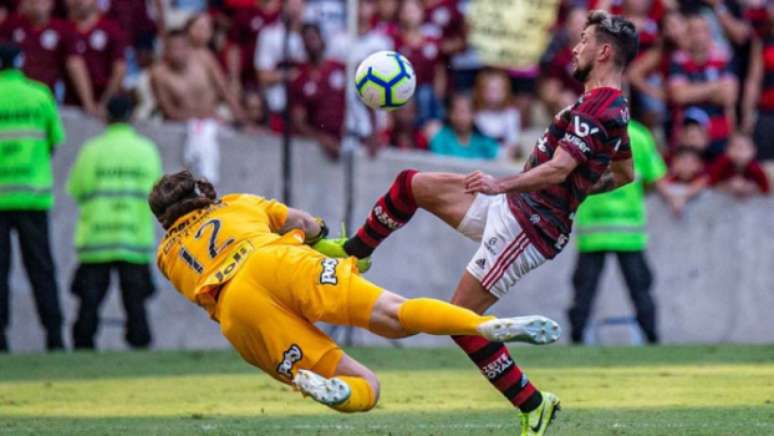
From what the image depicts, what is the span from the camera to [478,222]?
955 cm

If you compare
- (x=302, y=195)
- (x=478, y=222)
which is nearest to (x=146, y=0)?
(x=302, y=195)

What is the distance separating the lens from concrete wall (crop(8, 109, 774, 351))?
678 inches

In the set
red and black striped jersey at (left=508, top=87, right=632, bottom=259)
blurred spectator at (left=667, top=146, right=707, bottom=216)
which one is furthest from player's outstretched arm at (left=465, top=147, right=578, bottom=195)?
blurred spectator at (left=667, top=146, right=707, bottom=216)

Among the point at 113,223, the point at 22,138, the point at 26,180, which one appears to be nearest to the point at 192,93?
the point at 113,223

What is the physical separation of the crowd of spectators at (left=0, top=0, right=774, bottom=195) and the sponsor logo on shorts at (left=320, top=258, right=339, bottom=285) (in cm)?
827

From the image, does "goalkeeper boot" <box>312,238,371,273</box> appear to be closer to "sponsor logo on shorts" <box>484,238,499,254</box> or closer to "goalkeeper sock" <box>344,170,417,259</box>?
"goalkeeper sock" <box>344,170,417,259</box>

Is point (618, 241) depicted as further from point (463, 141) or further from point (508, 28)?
point (508, 28)

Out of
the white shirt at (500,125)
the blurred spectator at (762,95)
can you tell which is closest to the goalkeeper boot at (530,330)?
the white shirt at (500,125)

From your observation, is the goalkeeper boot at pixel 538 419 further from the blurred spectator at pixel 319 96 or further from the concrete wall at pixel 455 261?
the blurred spectator at pixel 319 96

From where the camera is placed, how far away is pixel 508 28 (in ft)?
57.5

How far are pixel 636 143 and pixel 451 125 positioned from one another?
2.43 m

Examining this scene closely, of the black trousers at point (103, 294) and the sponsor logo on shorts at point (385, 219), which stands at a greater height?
the sponsor logo on shorts at point (385, 219)

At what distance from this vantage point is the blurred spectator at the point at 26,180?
15320mm

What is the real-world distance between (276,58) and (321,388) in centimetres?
1008
